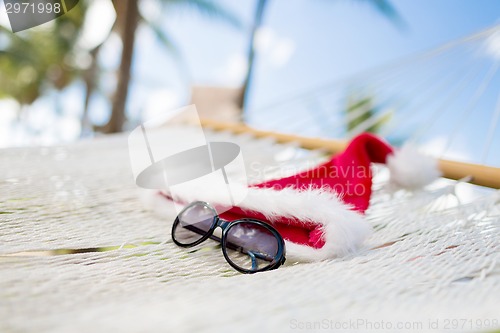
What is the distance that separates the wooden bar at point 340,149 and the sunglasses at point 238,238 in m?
0.46

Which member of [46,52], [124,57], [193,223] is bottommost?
[46,52]

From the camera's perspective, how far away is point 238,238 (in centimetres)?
44

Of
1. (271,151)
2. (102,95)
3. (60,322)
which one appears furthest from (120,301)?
(102,95)

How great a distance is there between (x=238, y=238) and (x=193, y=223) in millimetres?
73

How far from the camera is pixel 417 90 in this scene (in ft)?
3.84

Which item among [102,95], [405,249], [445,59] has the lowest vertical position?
[102,95]

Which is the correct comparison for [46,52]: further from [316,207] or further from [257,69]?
[316,207]

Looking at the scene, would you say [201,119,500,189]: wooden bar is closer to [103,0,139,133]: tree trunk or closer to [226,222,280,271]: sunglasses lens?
[226,222,280,271]: sunglasses lens

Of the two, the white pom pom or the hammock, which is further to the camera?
the white pom pom

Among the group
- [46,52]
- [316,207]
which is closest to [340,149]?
[316,207]

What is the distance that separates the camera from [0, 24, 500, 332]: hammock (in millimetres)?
265

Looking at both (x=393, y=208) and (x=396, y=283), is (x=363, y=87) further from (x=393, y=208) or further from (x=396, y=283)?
(x=396, y=283)

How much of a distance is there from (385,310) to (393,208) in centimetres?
34

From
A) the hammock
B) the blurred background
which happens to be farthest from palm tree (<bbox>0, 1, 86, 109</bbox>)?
the hammock
